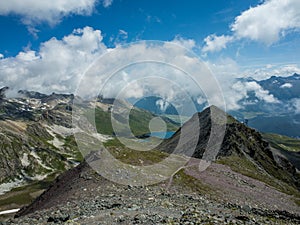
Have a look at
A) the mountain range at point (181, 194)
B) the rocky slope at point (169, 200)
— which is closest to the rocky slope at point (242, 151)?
the mountain range at point (181, 194)

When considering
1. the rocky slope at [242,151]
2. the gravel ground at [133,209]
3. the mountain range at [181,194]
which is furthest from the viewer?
the rocky slope at [242,151]

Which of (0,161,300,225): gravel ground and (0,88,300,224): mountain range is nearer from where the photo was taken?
(0,161,300,225): gravel ground

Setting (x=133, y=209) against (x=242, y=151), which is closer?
(x=133, y=209)

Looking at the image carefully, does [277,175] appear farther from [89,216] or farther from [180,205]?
[89,216]

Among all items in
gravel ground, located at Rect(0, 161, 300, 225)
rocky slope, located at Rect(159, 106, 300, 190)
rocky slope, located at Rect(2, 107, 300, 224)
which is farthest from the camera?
rocky slope, located at Rect(159, 106, 300, 190)

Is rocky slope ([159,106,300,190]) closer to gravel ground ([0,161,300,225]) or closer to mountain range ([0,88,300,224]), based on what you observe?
mountain range ([0,88,300,224])

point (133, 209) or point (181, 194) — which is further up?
point (133, 209)

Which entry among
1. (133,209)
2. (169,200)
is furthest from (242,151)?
(133,209)

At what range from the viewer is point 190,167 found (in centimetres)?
A: 7450

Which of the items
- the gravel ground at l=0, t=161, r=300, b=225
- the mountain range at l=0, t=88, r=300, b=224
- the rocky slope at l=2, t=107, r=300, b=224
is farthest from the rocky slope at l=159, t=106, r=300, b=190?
the gravel ground at l=0, t=161, r=300, b=225

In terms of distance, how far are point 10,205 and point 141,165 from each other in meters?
159

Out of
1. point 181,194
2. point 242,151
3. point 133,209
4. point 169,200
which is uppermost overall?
point 133,209

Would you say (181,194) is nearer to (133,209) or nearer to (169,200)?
(169,200)

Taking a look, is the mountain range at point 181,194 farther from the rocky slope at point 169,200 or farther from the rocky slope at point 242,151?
the rocky slope at point 242,151
